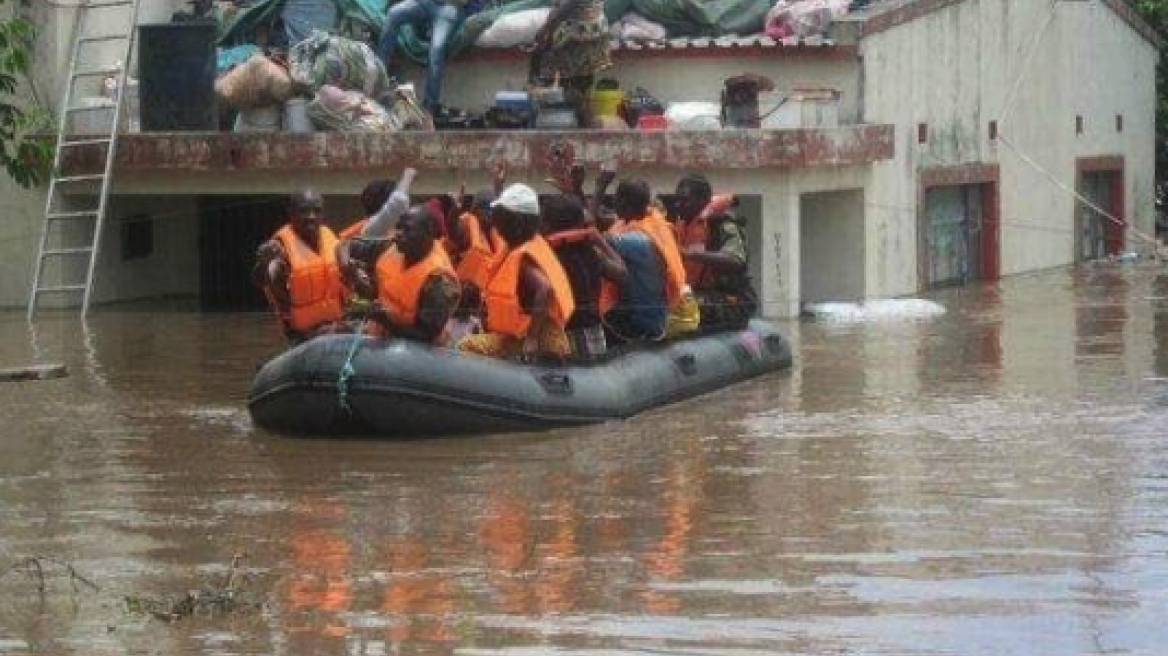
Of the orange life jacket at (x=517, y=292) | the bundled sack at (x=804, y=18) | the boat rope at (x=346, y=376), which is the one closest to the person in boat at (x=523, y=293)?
the orange life jacket at (x=517, y=292)

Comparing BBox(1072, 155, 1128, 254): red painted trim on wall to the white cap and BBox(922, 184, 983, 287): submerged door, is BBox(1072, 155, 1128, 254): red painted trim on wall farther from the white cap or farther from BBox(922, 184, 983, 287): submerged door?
the white cap

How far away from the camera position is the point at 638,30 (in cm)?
2570

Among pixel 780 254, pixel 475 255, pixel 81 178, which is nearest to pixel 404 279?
pixel 475 255

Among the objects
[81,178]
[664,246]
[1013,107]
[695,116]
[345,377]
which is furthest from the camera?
[1013,107]

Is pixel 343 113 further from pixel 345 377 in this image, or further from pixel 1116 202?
pixel 1116 202

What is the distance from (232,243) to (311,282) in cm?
1097

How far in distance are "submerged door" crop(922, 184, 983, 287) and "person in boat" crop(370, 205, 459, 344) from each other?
1237 centimetres

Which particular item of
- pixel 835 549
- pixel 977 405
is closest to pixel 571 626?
pixel 835 549

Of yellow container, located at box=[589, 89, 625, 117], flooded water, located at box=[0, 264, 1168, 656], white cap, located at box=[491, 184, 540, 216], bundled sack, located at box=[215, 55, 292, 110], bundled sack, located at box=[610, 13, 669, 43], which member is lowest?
flooded water, located at box=[0, 264, 1168, 656]

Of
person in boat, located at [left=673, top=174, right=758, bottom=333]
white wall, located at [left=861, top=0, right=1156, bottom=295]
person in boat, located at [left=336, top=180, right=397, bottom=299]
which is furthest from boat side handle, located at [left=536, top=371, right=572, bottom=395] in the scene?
white wall, located at [left=861, top=0, right=1156, bottom=295]

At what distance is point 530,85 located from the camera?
81.4ft

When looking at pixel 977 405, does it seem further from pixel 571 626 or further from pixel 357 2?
pixel 357 2

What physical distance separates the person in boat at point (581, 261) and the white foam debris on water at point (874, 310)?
7809 millimetres

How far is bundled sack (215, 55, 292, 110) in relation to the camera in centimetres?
2466
